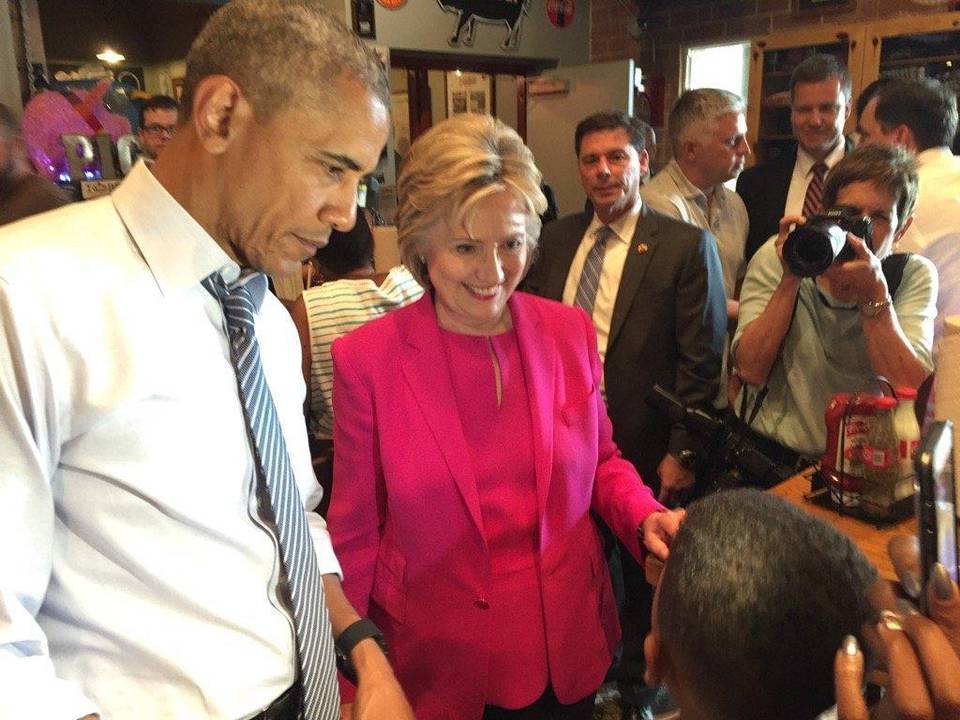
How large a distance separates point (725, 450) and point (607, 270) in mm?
836

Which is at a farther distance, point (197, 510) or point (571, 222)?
point (571, 222)

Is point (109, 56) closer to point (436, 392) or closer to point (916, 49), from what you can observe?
point (916, 49)

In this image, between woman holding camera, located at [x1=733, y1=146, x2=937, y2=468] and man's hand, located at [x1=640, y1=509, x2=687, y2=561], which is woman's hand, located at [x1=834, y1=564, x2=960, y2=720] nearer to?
man's hand, located at [x1=640, y1=509, x2=687, y2=561]

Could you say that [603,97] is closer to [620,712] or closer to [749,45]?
[749,45]

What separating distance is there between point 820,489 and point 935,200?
1250mm

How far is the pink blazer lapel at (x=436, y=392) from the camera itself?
4.12 ft

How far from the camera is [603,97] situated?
474 cm

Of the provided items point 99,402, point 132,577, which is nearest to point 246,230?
point 99,402

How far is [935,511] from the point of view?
0.54m

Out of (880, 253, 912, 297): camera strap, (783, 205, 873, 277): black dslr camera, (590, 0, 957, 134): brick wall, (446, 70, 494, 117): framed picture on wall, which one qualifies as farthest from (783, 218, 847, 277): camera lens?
(446, 70, 494, 117): framed picture on wall

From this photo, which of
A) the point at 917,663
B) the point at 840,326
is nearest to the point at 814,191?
the point at 840,326

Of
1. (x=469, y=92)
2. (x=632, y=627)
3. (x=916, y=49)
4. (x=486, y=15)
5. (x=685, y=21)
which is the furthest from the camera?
(x=469, y=92)

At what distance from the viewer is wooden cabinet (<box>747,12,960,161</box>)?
375cm

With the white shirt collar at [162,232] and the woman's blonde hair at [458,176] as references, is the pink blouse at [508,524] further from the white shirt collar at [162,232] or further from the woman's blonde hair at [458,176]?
the white shirt collar at [162,232]
